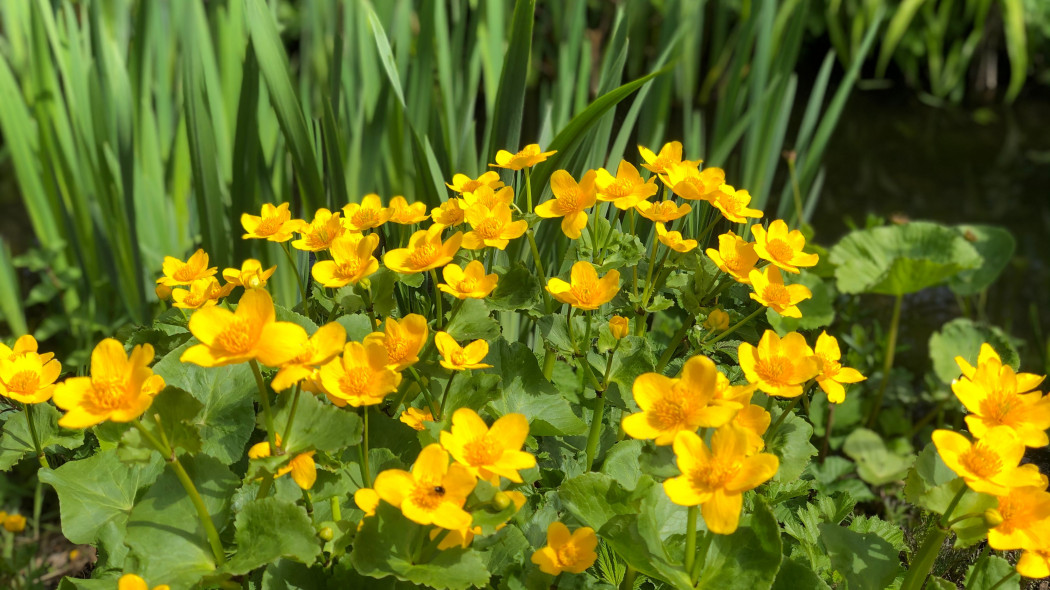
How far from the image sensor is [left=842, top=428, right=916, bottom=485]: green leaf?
5.44 feet

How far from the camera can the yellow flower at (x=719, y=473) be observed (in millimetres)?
661

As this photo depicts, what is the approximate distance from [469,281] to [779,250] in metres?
0.37

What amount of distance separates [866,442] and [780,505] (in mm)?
782

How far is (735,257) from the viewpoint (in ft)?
3.01

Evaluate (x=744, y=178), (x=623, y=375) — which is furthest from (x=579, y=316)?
(x=744, y=178)

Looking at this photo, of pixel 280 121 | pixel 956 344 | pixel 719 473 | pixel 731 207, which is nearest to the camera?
pixel 719 473

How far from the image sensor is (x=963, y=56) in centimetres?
400

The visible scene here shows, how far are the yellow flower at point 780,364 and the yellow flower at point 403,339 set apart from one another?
32 cm

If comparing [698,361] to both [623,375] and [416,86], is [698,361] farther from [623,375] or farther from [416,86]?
[416,86]

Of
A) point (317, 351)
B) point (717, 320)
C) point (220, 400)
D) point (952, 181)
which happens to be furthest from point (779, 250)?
point (952, 181)

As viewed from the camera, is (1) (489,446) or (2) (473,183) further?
(2) (473,183)

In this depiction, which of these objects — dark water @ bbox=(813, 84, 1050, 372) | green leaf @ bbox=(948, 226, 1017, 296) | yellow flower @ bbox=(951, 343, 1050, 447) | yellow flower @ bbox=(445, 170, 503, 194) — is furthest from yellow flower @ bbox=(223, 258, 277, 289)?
dark water @ bbox=(813, 84, 1050, 372)

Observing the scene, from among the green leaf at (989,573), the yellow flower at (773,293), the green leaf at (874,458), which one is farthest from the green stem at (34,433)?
the green leaf at (874,458)

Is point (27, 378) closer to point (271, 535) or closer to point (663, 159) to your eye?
point (271, 535)
